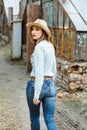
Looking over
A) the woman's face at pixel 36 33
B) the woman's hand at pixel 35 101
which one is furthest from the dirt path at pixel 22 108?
the woman's face at pixel 36 33

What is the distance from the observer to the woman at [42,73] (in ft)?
15.6

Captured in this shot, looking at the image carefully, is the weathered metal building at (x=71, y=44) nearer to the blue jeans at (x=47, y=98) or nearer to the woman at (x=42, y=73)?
the woman at (x=42, y=73)

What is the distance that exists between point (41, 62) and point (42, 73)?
137 mm

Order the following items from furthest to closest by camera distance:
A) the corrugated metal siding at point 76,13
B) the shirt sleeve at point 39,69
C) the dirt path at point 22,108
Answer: the corrugated metal siding at point 76,13 → the dirt path at point 22,108 → the shirt sleeve at point 39,69

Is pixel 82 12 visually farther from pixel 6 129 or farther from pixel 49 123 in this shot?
pixel 49 123

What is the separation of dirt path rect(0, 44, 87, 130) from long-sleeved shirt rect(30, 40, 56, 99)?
2.14 meters

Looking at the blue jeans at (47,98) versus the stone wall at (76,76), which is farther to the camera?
the stone wall at (76,76)

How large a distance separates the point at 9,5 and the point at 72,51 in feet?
53.3

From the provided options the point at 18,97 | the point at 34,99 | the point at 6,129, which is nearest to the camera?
the point at 34,99

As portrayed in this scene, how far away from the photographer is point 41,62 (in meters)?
4.75

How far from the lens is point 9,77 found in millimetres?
13844

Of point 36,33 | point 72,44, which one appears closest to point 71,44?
point 72,44

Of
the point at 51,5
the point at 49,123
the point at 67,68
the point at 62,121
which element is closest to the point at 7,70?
the point at 51,5

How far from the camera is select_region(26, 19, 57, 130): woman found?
15.6ft
